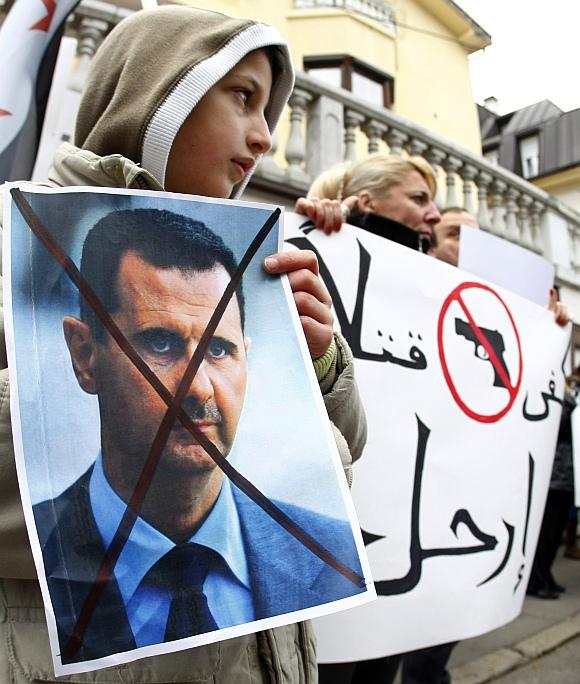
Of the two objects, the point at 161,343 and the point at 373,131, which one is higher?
the point at 373,131

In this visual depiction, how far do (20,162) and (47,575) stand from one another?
1.30 meters

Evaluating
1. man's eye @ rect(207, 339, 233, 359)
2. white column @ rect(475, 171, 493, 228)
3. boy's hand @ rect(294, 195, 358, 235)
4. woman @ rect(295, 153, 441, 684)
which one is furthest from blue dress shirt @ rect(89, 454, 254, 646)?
white column @ rect(475, 171, 493, 228)

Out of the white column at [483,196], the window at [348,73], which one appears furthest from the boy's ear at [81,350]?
the window at [348,73]

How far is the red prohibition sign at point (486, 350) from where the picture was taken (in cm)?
135

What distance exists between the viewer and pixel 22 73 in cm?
148

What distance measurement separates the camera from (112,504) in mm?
454

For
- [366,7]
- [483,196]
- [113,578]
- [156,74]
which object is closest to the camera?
[113,578]

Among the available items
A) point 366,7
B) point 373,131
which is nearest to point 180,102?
point 373,131

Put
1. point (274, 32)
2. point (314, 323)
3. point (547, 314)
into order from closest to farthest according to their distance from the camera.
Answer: point (314, 323) → point (274, 32) → point (547, 314)

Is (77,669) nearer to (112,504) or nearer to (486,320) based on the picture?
(112,504)

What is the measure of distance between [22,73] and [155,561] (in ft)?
4.66

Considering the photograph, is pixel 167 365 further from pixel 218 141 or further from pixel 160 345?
pixel 218 141

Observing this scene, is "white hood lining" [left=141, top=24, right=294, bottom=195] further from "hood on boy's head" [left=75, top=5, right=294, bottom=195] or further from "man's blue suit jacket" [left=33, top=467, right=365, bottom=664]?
"man's blue suit jacket" [left=33, top=467, right=365, bottom=664]

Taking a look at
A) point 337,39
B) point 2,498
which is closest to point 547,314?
point 2,498
